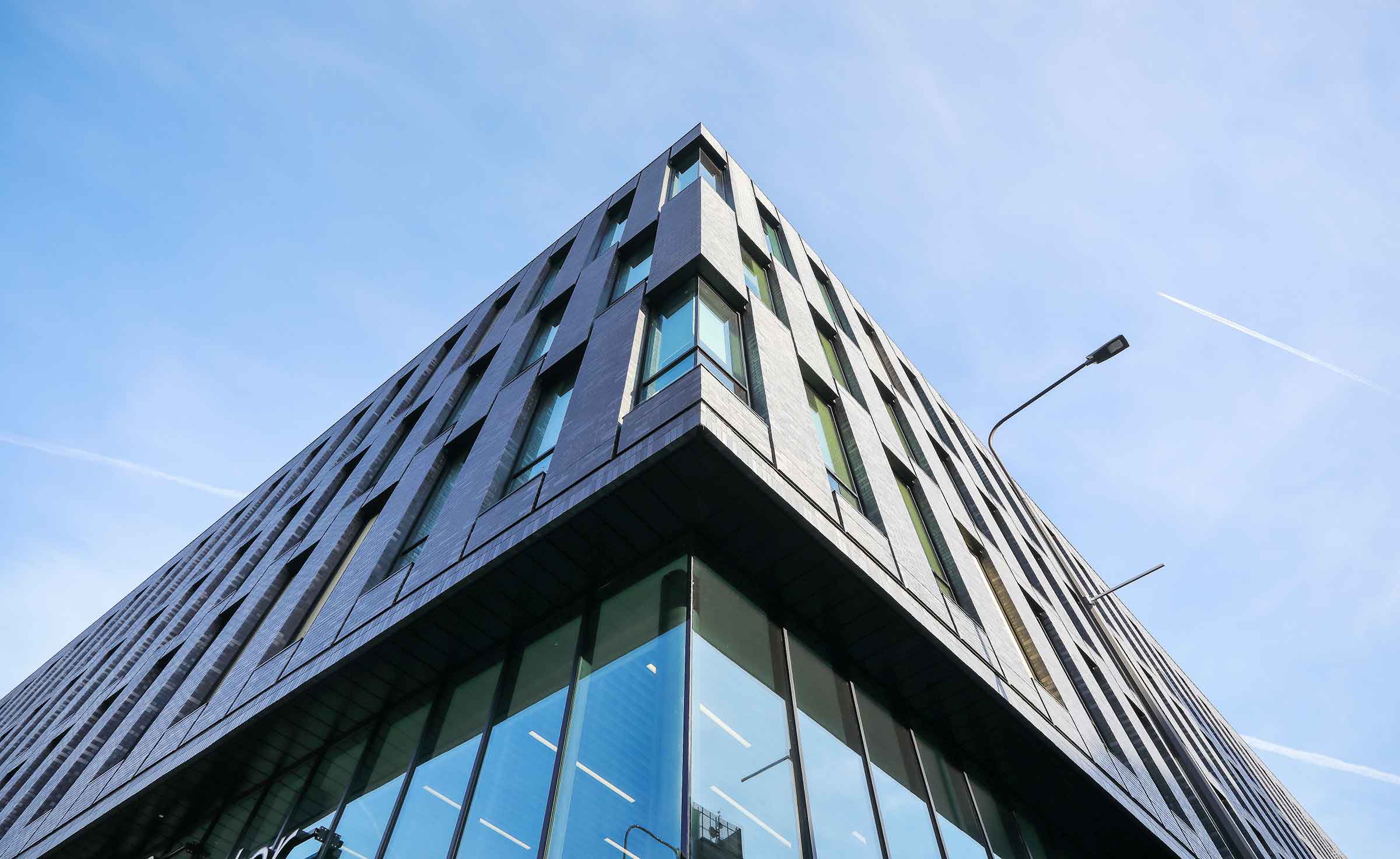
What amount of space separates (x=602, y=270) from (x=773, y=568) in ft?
27.8

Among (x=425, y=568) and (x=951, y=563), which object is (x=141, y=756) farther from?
(x=951, y=563)

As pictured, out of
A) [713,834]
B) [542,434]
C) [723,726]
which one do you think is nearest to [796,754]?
[723,726]

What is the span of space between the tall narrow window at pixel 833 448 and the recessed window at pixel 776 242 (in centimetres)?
506

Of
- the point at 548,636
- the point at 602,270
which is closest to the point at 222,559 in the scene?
the point at 602,270

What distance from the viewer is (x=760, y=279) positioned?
649 inches

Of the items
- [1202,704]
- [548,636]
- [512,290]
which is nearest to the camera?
[548,636]

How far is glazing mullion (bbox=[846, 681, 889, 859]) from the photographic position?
927 centimetres

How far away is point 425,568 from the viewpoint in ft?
37.3

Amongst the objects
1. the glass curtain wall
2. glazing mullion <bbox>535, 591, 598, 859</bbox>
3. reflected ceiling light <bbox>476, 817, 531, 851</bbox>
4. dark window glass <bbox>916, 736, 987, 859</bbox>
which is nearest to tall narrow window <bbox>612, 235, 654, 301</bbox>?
glazing mullion <bbox>535, 591, 598, 859</bbox>

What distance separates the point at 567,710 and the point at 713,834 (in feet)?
7.55

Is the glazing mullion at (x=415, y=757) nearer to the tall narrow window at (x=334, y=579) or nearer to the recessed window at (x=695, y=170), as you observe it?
the tall narrow window at (x=334, y=579)

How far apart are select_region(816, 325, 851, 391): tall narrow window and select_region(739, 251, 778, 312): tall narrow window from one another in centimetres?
127

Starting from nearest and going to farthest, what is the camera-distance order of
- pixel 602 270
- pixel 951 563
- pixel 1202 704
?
pixel 951 563 < pixel 602 270 < pixel 1202 704

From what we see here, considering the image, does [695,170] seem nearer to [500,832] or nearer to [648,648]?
[648,648]
